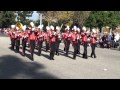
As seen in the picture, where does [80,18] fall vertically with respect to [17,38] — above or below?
above

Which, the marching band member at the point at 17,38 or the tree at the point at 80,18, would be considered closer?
the marching band member at the point at 17,38

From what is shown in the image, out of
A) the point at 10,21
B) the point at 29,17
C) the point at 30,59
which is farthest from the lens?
the point at 29,17

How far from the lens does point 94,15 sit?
61.0m

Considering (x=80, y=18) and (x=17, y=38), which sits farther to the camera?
(x=80, y=18)

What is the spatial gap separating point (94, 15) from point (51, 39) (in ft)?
141

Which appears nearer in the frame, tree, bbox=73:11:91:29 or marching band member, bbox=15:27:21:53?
marching band member, bbox=15:27:21:53

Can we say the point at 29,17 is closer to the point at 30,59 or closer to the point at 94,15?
the point at 94,15
